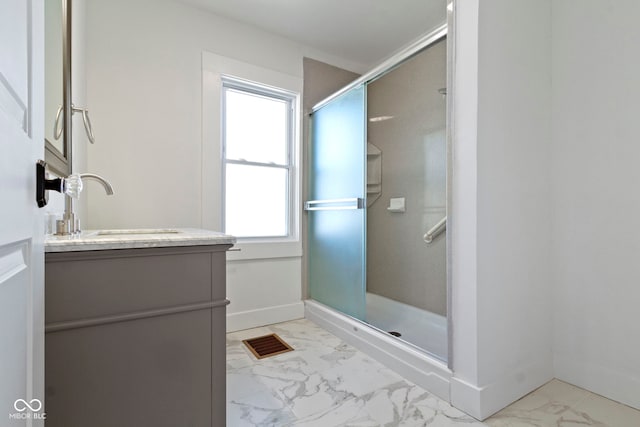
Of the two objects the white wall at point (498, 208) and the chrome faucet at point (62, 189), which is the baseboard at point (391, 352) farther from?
the chrome faucet at point (62, 189)

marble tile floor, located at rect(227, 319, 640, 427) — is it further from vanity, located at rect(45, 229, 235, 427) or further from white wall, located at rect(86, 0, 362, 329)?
white wall, located at rect(86, 0, 362, 329)

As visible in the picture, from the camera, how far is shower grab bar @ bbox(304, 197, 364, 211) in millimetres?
2111

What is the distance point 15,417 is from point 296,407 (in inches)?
46.2

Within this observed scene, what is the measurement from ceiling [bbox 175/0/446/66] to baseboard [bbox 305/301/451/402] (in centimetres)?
224

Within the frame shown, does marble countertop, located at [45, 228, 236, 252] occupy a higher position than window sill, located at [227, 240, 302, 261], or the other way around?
marble countertop, located at [45, 228, 236, 252]

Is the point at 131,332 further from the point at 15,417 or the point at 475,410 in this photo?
the point at 475,410

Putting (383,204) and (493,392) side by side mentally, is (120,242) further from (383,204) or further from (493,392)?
(383,204)

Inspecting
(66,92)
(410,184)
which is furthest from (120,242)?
(410,184)

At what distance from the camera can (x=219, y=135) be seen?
2.25 metres

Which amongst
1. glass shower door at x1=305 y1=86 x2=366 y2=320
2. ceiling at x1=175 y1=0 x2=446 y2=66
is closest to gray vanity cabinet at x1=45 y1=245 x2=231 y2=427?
glass shower door at x1=305 y1=86 x2=366 y2=320

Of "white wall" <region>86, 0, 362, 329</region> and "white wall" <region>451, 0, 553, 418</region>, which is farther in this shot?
"white wall" <region>86, 0, 362, 329</region>

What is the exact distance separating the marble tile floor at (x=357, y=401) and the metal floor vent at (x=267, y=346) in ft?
0.25

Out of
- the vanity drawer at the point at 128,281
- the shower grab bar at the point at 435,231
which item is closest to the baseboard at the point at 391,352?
the shower grab bar at the point at 435,231

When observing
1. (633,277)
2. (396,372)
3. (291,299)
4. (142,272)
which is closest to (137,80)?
(142,272)
